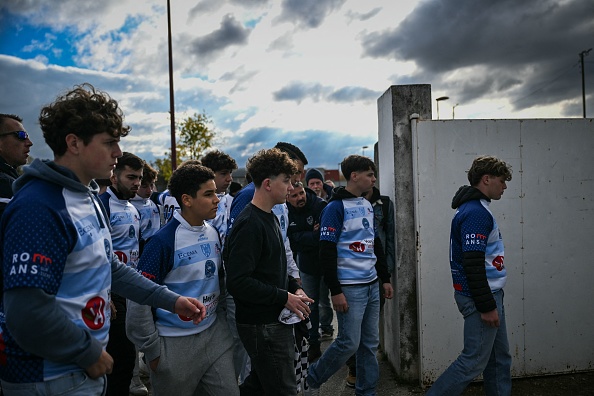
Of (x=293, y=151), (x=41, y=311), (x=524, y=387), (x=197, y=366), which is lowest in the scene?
(x=524, y=387)

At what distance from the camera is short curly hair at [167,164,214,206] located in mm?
3043

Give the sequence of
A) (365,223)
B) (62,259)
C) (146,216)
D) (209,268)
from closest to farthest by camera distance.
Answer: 1. (62,259)
2. (209,268)
3. (365,223)
4. (146,216)

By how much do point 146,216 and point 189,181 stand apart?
2619 millimetres

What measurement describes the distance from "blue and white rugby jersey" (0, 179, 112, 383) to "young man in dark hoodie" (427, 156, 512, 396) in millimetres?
2695

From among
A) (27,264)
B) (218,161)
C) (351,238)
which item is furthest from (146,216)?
(27,264)

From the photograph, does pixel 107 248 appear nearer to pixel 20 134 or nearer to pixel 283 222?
pixel 20 134

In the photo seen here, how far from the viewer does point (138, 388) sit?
4.68 m

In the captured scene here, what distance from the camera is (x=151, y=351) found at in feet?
8.83

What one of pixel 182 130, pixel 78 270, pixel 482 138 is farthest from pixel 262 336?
pixel 182 130

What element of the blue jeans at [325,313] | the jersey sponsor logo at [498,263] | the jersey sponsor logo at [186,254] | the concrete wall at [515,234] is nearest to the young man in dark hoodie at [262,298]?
the jersey sponsor logo at [186,254]

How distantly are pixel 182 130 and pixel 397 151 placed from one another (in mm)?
23250

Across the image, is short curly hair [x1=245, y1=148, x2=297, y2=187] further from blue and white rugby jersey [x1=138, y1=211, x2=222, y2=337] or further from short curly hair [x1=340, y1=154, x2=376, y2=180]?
short curly hair [x1=340, y1=154, x2=376, y2=180]

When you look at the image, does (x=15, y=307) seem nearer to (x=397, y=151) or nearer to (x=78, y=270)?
(x=78, y=270)

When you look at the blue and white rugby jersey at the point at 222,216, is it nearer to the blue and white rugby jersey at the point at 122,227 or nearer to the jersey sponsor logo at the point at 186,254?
the blue and white rugby jersey at the point at 122,227
